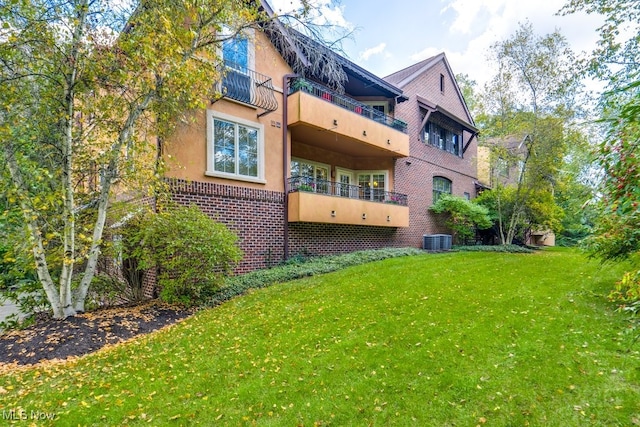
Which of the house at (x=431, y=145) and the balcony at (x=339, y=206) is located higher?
the house at (x=431, y=145)

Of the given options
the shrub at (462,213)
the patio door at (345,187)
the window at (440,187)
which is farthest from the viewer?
the window at (440,187)

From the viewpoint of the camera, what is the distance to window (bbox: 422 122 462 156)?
17.2 metres

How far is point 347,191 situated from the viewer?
13445 mm

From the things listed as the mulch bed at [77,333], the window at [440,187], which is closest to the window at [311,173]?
the mulch bed at [77,333]

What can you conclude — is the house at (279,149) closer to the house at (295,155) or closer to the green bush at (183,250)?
the house at (295,155)

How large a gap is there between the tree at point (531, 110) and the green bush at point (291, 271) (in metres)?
8.07

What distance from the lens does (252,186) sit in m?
9.56

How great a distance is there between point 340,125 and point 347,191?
3.24 m

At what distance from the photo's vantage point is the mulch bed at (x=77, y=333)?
453 centimetres

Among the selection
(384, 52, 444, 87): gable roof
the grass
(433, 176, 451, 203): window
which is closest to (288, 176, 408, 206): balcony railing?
(433, 176, 451, 203): window

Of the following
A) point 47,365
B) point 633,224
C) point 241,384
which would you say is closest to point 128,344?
point 47,365

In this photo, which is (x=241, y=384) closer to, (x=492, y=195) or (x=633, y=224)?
(x=633, y=224)

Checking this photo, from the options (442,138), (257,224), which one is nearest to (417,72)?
(442,138)

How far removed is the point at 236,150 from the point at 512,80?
13233mm
